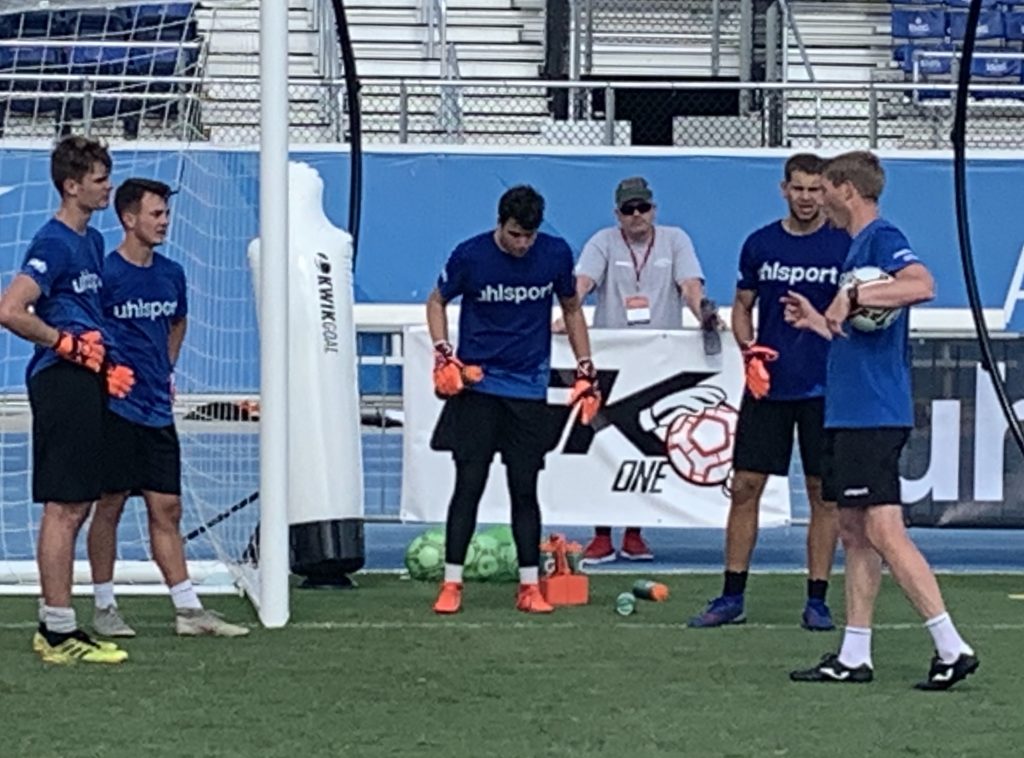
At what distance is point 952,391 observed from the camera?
10.4 m

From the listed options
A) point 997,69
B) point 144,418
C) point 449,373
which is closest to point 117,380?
point 144,418

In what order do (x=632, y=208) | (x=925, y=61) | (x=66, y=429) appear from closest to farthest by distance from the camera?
(x=66, y=429)
(x=632, y=208)
(x=925, y=61)

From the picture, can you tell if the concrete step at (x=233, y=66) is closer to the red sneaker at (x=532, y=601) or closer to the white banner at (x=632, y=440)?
the white banner at (x=632, y=440)

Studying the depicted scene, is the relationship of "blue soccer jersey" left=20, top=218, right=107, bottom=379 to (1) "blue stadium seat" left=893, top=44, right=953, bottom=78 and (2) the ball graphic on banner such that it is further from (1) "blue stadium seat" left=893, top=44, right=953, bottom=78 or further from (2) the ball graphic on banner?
(1) "blue stadium seat" left=893, top=44, right=953, bottom=78

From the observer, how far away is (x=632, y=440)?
10.7m

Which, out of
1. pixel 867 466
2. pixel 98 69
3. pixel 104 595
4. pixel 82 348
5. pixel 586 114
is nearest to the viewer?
pixel 867 466

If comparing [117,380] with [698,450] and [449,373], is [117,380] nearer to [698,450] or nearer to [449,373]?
[449,373]

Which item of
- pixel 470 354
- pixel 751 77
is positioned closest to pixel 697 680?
pixel 470 354

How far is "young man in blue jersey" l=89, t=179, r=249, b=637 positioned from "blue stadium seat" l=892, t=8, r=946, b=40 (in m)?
15.7

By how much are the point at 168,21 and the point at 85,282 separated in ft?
22.5

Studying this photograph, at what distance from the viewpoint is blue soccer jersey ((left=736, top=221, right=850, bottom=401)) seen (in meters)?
8.49

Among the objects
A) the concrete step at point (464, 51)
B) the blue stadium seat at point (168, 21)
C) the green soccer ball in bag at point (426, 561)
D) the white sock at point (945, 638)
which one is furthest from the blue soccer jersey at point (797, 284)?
the concrete step at point (464, 51)

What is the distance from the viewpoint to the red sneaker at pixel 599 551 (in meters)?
10.9

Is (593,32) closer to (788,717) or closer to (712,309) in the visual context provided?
(712,309)
